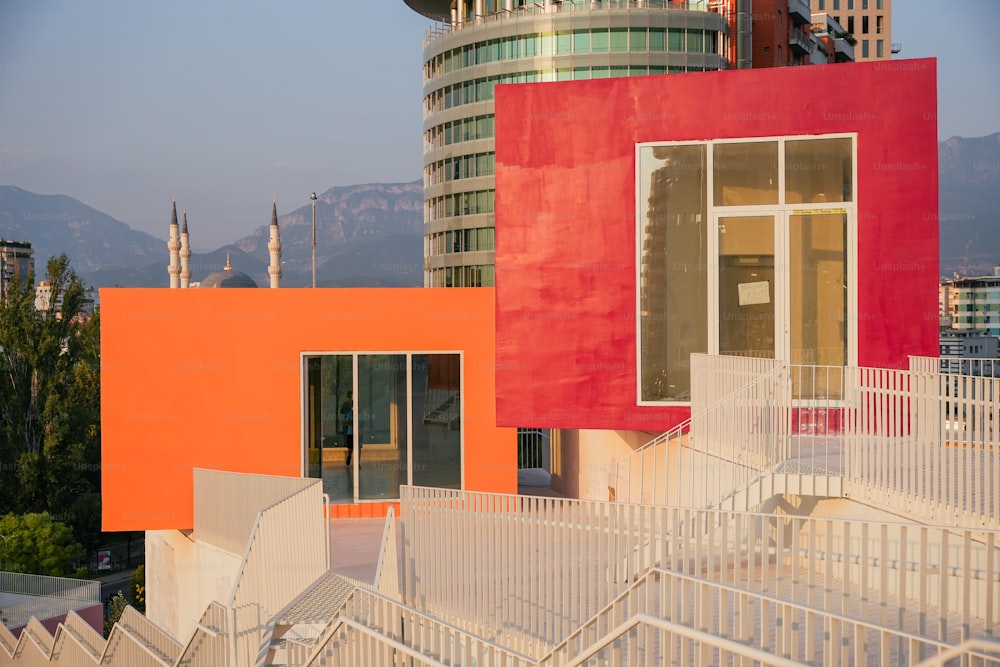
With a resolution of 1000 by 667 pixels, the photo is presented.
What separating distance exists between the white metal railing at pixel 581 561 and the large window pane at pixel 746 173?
17.3 ft

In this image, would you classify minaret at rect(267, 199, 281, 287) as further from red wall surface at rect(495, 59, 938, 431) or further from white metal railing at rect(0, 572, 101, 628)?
red wall surface at rect(495, 59, 938, 431)

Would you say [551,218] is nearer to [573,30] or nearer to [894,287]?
[894,287]

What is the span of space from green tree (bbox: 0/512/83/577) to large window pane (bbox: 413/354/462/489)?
101 ft

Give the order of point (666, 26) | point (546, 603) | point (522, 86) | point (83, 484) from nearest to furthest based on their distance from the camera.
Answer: point (546, 603), point (522, 86), point (83, 484), point (666, 26)

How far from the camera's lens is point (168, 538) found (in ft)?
60.6

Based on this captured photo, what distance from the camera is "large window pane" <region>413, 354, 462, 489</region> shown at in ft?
59.1

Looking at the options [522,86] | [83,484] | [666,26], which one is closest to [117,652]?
[522,86]

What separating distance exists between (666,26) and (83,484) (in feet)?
172

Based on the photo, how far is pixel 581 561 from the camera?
30.3ft

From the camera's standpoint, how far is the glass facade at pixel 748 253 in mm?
14484

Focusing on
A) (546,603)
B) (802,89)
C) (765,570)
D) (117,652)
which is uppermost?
(802,89)

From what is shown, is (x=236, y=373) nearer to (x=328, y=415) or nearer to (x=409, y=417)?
(x=328, y=415)

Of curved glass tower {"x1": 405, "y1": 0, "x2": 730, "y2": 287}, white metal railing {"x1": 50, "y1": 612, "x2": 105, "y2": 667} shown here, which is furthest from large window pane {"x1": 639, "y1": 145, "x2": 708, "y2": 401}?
curved glass tower {"x1": 405, "y1": 0, "x2": 730, "y2": 287}

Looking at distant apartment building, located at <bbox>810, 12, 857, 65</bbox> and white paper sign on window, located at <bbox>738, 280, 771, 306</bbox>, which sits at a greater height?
distant apartment building, located at <bbox>810, 12, 857, 65</bbox>
